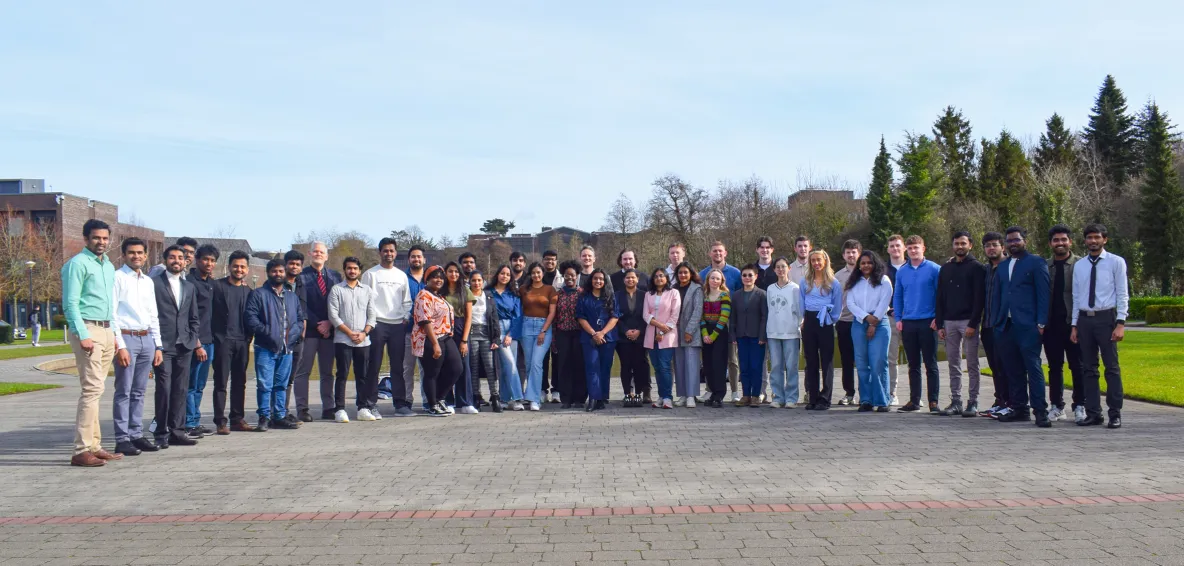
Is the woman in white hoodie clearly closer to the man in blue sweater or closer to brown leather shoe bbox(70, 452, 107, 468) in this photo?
the man in blue sweater

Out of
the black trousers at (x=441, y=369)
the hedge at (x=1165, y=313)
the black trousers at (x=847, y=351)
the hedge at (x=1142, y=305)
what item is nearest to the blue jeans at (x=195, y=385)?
the black trousers at (x=441, y=369)

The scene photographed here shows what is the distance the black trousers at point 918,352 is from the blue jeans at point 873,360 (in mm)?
262

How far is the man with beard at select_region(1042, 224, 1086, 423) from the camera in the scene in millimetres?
9844

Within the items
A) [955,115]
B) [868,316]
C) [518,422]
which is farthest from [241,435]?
[955,115]

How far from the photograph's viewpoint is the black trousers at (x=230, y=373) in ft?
32.1

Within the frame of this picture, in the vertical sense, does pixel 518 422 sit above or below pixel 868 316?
below

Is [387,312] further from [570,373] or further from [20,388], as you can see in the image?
[20,388]

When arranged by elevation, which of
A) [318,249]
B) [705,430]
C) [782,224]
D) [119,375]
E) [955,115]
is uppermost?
[955,115]

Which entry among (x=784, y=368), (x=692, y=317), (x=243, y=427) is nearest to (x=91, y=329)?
(x=243, y=427)

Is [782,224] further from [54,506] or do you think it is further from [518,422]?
[54,506]

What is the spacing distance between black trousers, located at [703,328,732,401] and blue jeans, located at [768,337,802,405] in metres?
0.60

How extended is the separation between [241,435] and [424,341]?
2360mm

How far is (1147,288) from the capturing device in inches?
2120

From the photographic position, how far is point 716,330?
458 inches
